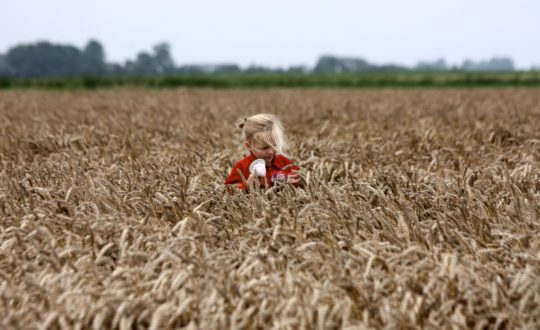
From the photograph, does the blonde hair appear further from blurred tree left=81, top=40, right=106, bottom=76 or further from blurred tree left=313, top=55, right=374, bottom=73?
blurred tree left=313, top=55, right=374, bottom=73

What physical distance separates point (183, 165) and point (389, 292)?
3492 millimetres

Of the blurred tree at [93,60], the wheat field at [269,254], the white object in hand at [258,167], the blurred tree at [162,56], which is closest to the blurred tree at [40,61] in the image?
the blurred tree at [93,60]

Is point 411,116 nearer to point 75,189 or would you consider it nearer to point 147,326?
point 75,189

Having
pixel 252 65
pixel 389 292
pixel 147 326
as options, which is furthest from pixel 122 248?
pixel 252 65

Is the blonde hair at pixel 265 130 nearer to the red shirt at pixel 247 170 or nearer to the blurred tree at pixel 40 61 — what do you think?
the red shirt at pixel 247 170

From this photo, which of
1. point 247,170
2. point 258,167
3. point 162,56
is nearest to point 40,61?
point 162,56

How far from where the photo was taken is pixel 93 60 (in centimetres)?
13012

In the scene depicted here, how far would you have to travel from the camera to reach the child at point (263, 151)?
4.73 metres

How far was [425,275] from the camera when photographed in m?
2.90

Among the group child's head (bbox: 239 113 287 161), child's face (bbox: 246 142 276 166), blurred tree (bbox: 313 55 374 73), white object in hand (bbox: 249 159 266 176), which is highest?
child's head (bbox: 239 113 287 161)

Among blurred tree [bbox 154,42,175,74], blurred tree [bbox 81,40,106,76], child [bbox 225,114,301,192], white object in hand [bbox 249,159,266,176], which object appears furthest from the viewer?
blurred tree [bbox 154,42,175,74]

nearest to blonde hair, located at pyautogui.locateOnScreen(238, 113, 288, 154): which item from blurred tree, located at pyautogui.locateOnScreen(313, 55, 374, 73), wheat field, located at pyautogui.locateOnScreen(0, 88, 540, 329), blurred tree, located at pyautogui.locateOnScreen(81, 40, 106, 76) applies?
wheat field, located at pyautogui.locateOnScreen(0, 88, 540, 329)

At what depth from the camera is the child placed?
15.5 ft

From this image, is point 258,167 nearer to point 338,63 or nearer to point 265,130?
point 265,130
